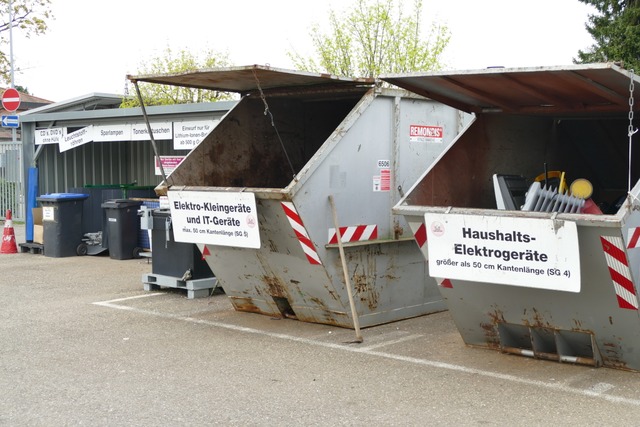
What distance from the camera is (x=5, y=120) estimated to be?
17141 mm

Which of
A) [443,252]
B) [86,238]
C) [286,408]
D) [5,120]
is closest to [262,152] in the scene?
[443,252]

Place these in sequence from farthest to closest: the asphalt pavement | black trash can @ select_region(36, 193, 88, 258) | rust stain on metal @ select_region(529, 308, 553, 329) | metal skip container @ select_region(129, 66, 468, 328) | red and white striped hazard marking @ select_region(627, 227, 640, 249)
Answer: black trash can @ select_region(36, 193, 88, 258)
metal skip container @ select_region(129, 66, 468, 328)
rust stain on metal @ select_region(529, 308, 553, 329)
red and white striped hazard marking @ select_region(627, 227, 640, 249)
the asphalt pavement

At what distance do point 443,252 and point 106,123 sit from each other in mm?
9258

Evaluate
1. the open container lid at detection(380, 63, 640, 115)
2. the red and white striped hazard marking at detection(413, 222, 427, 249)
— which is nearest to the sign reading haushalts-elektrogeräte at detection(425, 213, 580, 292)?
the red and white striped hazard marking at detection(413, 222, 427, 249)

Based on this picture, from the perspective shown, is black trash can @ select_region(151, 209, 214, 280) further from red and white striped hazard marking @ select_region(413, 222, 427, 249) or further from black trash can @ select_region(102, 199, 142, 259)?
red and white striped hazard marking @ select_region(413, 222, 427, 249)

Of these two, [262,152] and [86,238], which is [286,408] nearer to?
[262,152]

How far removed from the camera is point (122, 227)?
1273cm

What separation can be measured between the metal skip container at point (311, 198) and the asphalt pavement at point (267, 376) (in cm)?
30

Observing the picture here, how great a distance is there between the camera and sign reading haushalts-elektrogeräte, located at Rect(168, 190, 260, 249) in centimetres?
725

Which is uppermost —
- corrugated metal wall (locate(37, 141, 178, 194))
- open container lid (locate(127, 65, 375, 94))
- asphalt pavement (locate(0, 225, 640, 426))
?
open container lid (locate(127, 65, 375, 94))

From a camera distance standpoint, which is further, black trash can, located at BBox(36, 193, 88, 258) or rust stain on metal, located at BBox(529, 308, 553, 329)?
black trash can, located at BBox(36, 193, 88, 258)

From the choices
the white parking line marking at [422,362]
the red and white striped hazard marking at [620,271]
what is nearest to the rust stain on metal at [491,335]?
the white parking line marking at [422,362]

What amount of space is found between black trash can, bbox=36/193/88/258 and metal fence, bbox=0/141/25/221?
6.47 meters

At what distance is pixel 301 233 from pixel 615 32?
2033cm
